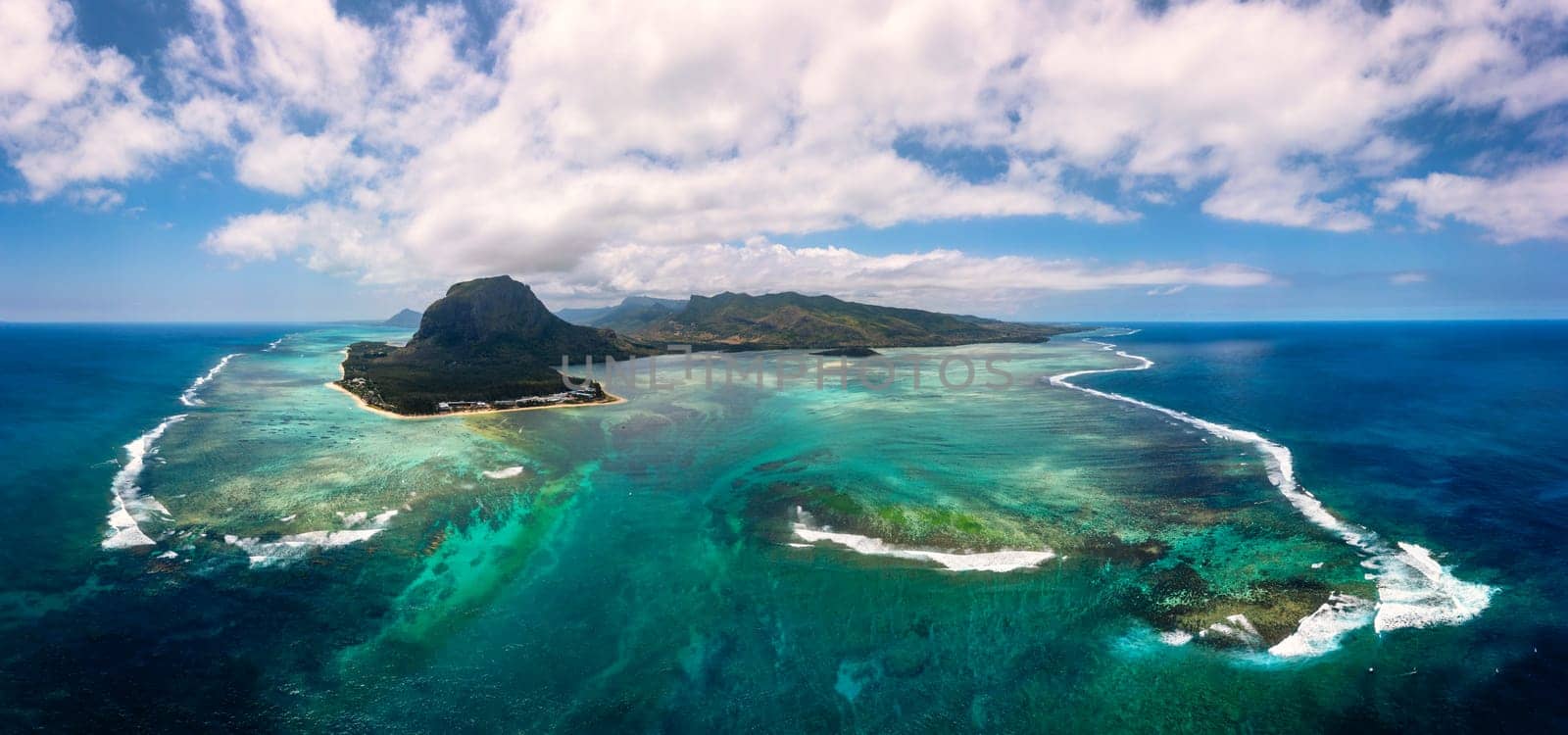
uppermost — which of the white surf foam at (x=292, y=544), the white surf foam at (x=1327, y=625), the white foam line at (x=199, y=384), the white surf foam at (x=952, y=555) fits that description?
the white foam line at (x=199, y=384)

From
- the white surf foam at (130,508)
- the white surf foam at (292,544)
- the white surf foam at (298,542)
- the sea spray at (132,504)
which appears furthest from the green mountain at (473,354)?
the white surf foam at (292,544)

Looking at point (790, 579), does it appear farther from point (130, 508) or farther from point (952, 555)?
point (130, 508)

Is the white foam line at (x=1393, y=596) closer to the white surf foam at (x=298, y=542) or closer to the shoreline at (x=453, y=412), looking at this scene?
the white surf foam at (x=298, y=542)

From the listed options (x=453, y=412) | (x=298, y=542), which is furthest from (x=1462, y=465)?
(x=453, y=412)

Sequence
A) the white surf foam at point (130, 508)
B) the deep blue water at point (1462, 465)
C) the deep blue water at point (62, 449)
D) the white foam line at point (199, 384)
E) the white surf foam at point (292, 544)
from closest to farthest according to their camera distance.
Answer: the deep blue water at point (1462, 465) → the deep blue water at point (62, 449) → the white surf foam at point (292, 544) → the white surf foam at point (130, 508) → the white foam line at point (199, 384)

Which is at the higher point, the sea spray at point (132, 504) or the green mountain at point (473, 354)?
the green mountain at point (473, 354)

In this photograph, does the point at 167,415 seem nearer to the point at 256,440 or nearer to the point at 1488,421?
the point at 256,440
